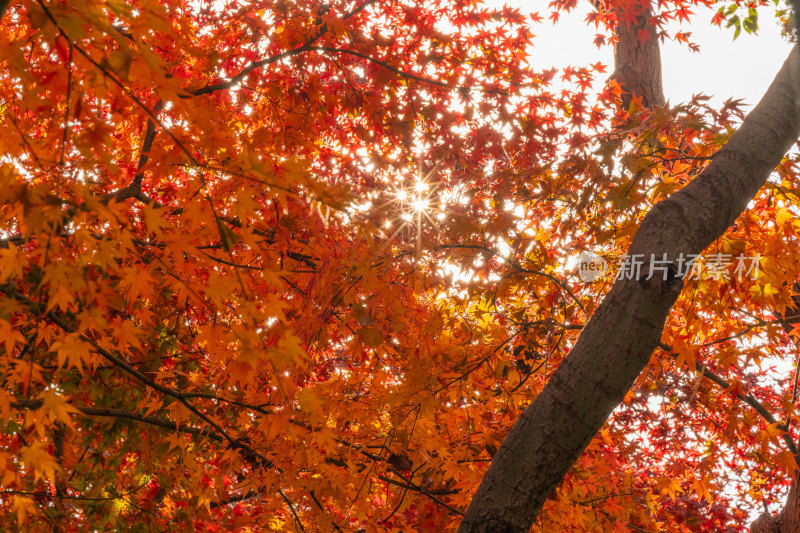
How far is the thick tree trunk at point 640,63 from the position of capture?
497 centimetres

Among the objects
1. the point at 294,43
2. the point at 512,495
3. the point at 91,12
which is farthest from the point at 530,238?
the point at 91,12

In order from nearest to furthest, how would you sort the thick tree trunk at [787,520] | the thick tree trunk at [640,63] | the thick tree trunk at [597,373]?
the thick tree trunk at [597,373] → the thick tree trunk at [787,520] → the thick tree trunk at [640,63]

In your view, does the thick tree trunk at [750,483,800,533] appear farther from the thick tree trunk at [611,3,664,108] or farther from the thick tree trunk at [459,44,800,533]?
the thick tree trunk at [611,3,664,108]

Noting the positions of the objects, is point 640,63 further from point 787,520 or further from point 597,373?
point 597,373

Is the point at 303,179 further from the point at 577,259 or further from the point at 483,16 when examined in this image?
the point at 483,16

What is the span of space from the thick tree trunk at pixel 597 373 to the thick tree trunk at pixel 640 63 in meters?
3.23

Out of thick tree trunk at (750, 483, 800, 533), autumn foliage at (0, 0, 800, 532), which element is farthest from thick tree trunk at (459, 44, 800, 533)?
thick tree trunk at (750, 483, 800, 533)

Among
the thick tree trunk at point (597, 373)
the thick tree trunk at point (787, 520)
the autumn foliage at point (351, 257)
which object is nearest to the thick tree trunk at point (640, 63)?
the autumn foliage at point (351, 257)

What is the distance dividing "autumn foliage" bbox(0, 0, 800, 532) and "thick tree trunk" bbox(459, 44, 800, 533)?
0.35 metres

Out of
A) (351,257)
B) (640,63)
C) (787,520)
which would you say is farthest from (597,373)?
(640,63)

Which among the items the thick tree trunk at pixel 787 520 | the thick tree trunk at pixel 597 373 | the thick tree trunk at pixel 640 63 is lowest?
the thick tree trunk at pixel 597 373

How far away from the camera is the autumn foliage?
2.04 m

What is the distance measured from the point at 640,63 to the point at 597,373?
425cm

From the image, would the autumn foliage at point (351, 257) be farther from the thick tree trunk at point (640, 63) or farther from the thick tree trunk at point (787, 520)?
the thick tree trunk at point (787, 520)
